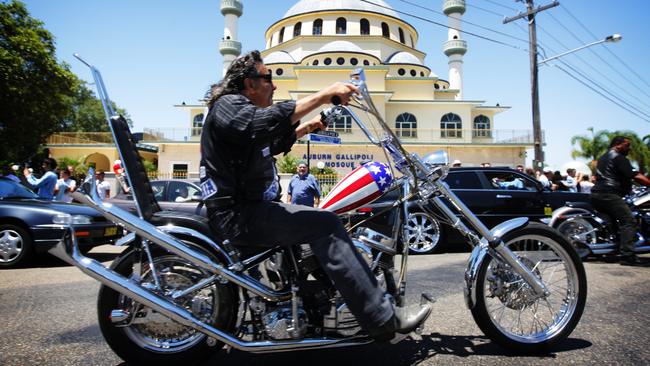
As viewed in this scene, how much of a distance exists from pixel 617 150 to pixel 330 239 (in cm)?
558

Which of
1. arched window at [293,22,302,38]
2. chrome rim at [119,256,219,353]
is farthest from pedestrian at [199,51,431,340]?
arched window at [293,22,302,38]

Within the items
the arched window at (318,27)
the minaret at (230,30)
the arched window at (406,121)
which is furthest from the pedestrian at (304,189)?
the arched window at (318,27)

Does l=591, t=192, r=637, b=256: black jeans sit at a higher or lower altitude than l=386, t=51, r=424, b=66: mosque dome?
lower

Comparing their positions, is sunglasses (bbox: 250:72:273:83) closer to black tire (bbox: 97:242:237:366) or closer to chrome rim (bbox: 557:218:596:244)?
black tire (bbox: 97:242:237:366)

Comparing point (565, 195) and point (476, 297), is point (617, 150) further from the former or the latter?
point (476, 297)

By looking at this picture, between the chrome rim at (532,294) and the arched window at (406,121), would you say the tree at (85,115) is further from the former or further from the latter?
the chrome rim at (532,294)

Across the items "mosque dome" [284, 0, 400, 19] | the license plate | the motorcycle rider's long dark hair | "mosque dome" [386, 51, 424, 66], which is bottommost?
the license plate

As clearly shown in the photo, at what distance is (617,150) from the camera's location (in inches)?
231

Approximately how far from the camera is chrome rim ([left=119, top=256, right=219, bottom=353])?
2297mm

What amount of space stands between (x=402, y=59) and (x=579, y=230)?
130 feet

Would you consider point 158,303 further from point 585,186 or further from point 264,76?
point 585,186

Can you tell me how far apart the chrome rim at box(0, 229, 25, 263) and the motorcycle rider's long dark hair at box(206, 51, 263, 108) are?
5185mm

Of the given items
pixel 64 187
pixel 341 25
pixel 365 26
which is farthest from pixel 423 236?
pixel 365 26

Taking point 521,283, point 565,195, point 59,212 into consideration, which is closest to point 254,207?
point 521,283
